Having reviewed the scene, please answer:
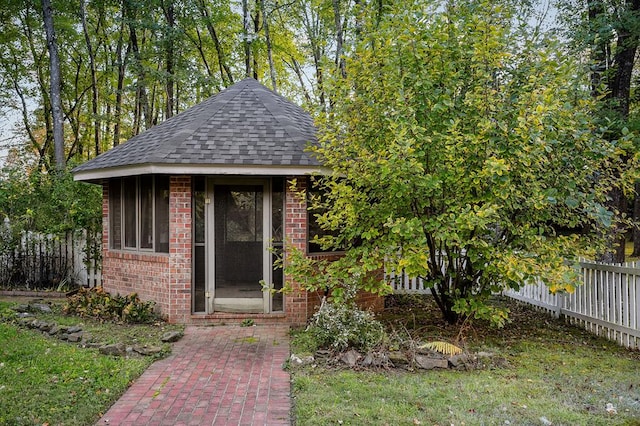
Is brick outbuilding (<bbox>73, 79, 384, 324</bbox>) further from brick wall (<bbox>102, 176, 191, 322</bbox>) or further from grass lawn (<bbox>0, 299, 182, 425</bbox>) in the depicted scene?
grass lawn (<bbox>0, 299, 182, 425</bbox>)

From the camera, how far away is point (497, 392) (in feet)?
14.3

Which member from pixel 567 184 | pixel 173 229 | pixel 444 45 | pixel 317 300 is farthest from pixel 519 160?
pixel 173 229

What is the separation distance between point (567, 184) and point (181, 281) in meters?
5.86

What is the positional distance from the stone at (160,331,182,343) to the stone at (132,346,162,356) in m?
0.48

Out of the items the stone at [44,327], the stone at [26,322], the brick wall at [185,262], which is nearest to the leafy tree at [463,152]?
the brick wall at [185,262]

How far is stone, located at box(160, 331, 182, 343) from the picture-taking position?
6.19m

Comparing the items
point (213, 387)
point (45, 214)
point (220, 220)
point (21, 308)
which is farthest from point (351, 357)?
point (45, 214)

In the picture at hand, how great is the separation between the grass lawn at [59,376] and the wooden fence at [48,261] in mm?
3920

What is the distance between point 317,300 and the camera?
297 inches

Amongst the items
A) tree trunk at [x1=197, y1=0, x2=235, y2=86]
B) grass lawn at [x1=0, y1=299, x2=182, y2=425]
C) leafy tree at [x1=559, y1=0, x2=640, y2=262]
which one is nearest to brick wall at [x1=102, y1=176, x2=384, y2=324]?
grass lawn at [x1=0, y1=299, x2=182, y2=425]

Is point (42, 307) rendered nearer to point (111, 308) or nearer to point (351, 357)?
point (111, 308)

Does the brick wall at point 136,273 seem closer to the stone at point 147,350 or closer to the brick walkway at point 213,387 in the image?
the brick walkway at point 213,387

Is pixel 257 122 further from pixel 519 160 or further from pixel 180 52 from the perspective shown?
pixel 180 52

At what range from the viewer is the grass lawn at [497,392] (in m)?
3.79
